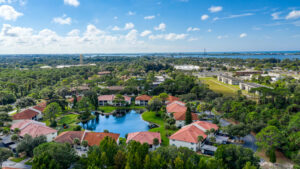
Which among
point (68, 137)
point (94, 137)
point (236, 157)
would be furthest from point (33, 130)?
point (236, 157)

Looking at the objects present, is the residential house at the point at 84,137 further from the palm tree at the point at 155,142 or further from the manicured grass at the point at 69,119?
the manicured grass at the point at 69,119

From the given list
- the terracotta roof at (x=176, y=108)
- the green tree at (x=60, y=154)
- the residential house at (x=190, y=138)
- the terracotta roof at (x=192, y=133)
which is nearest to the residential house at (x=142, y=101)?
the terracotta roof at (x=176, y=108)

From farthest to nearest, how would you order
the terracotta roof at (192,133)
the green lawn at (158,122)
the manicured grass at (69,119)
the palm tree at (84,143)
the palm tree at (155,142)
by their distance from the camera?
the manicured grass at (69,119) → the green lawn at (158,122) → the terracotta roof at (192,133) → the palm tree at (155,142) → the palm tree at (84,143)

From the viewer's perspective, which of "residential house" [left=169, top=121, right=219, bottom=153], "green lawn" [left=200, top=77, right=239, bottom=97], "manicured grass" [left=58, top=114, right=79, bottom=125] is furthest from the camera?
"green lawn" [left=200, top=77, right=239, bottom=97]

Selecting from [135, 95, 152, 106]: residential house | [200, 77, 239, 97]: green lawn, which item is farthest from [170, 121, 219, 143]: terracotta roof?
[200, 77, 239, 97]: green lawn

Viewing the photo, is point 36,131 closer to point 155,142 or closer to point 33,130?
point 33,130

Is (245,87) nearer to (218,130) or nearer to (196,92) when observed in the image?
(196,92)

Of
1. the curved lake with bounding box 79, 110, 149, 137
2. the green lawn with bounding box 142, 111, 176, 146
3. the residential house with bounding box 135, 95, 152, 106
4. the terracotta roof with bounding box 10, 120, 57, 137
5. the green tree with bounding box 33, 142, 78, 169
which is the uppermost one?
the green tree with bounding box 33, 142, 78, 169

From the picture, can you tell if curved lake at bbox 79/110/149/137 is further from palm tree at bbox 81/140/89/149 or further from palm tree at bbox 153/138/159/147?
palm tree at bbox 153/138/159/147
